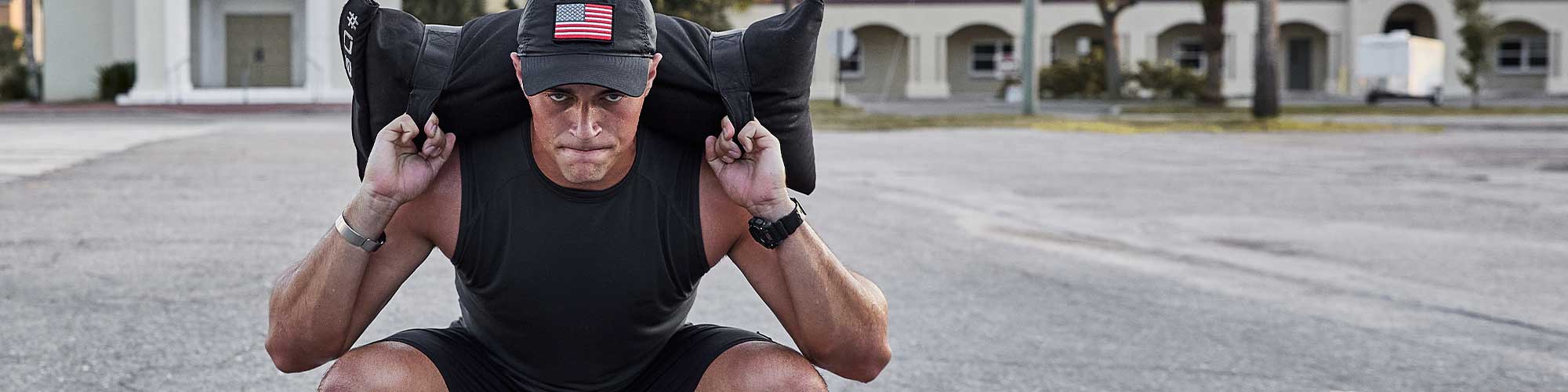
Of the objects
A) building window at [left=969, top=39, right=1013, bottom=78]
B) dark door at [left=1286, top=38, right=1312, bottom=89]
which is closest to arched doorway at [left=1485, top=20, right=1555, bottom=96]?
dark door at [left=1286, top=38, right=1312, bottom=89]

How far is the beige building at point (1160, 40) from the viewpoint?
53.4 meters

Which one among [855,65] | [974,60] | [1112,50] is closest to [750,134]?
[1112,50]

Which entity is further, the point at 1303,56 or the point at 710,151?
the point at 1303,56

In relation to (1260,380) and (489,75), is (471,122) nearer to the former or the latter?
(489,75)

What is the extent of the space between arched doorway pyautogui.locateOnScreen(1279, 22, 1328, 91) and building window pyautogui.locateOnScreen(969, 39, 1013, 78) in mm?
9354

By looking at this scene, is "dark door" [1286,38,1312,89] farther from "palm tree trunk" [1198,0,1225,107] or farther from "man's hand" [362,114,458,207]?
"man's hand" [362,114,458,207]

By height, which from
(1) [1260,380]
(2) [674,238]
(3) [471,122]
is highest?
(3) [471,122]

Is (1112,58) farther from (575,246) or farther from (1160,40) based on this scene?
(575,246)

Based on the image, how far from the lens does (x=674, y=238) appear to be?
2988 mm

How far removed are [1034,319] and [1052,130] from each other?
18.7 metres

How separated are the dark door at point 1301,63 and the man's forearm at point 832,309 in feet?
184

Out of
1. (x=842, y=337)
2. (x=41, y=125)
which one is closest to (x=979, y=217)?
(x=842, y=337)

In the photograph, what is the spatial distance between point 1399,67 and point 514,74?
42403mm

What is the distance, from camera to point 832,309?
3.03m
